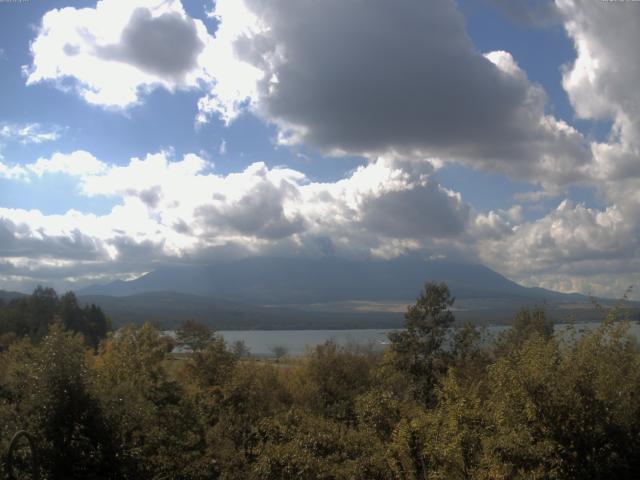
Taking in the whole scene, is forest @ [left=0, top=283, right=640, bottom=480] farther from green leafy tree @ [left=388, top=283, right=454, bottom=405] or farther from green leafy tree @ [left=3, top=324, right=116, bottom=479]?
green leafy tree @ [left=388, top=283, right=454, bottom=405]

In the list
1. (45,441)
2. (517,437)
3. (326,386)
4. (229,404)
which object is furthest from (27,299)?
(517,437)

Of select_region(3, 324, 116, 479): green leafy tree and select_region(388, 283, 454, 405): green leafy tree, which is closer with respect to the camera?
select_region(3, 324, 116, 479): green leafy tree

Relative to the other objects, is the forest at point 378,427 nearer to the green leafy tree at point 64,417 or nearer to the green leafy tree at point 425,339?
the green leafy tree at point 64,417

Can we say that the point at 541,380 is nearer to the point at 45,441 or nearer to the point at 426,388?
the point at 45,441

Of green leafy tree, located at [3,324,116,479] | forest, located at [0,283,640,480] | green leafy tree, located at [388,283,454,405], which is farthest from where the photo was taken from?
green leafy tree, located at [388,283,454,405]

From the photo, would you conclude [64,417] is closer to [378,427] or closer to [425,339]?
[378,427]

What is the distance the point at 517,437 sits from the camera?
13992 mm

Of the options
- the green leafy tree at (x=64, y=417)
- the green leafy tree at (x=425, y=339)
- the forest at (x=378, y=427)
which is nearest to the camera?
the forest at (x=378, y=427)

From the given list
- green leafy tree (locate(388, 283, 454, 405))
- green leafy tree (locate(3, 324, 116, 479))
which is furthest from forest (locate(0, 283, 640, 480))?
green leafy tree (locate(388, 283, 454, 405))

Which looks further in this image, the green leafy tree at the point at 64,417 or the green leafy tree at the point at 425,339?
the green leafy tree at the point at 425,339

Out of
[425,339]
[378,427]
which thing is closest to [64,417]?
[378,427]

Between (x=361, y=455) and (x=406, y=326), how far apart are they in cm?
2447

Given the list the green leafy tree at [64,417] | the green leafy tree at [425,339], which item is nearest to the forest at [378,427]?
the green leafy tree at [64,417]

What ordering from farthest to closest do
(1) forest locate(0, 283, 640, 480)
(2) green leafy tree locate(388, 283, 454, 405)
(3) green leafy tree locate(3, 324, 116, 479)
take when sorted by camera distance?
(2) green leafy tree locate(388, 283, 454, 405) < (3) green leafy tree locate(3, 324, 116, 479) < (1) forest locate(0, 283, 640, 480)
